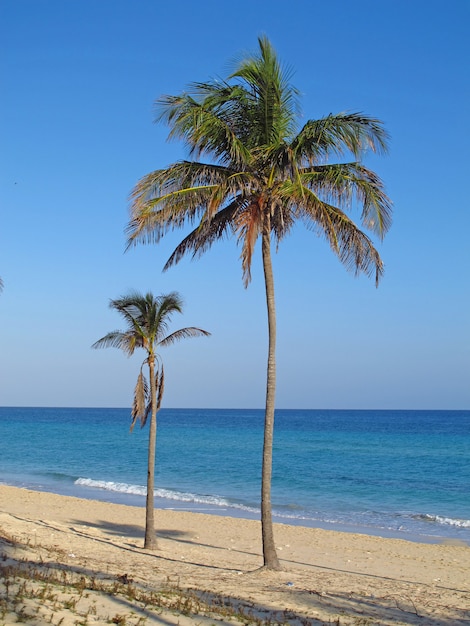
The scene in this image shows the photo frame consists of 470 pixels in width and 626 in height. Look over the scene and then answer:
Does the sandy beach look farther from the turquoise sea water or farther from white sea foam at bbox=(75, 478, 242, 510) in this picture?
white sea foam at bbox=(75, 478, 242, 510)

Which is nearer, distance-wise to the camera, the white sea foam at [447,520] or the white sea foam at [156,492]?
the white sea foam at [447,520]

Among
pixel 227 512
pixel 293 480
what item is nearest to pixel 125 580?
pixel 227 512

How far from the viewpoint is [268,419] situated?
480 inches

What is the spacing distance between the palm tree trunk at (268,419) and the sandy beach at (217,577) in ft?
1.57

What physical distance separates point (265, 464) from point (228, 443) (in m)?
66.0

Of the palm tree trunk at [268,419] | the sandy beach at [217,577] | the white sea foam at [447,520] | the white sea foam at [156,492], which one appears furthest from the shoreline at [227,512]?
the palm tree trunk at [268,419]

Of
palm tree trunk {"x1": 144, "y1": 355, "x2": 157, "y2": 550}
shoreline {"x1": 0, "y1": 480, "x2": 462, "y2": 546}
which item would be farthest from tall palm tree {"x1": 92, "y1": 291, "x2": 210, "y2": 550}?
shoreline {"x1": 0, "y1": 480, "x2": 462, "y2": 546}

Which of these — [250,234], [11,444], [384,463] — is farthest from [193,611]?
[11,444]

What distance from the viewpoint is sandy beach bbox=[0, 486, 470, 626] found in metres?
7.70

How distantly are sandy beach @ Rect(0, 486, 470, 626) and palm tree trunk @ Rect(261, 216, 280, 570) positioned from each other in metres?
0.48

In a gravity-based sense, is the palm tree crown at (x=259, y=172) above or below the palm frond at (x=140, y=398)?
above

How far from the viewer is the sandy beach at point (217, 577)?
770 cm

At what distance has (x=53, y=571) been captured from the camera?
32.0ft

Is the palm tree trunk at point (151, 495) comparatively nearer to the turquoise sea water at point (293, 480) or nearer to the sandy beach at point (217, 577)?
the sandy beach at point (217, 577)
